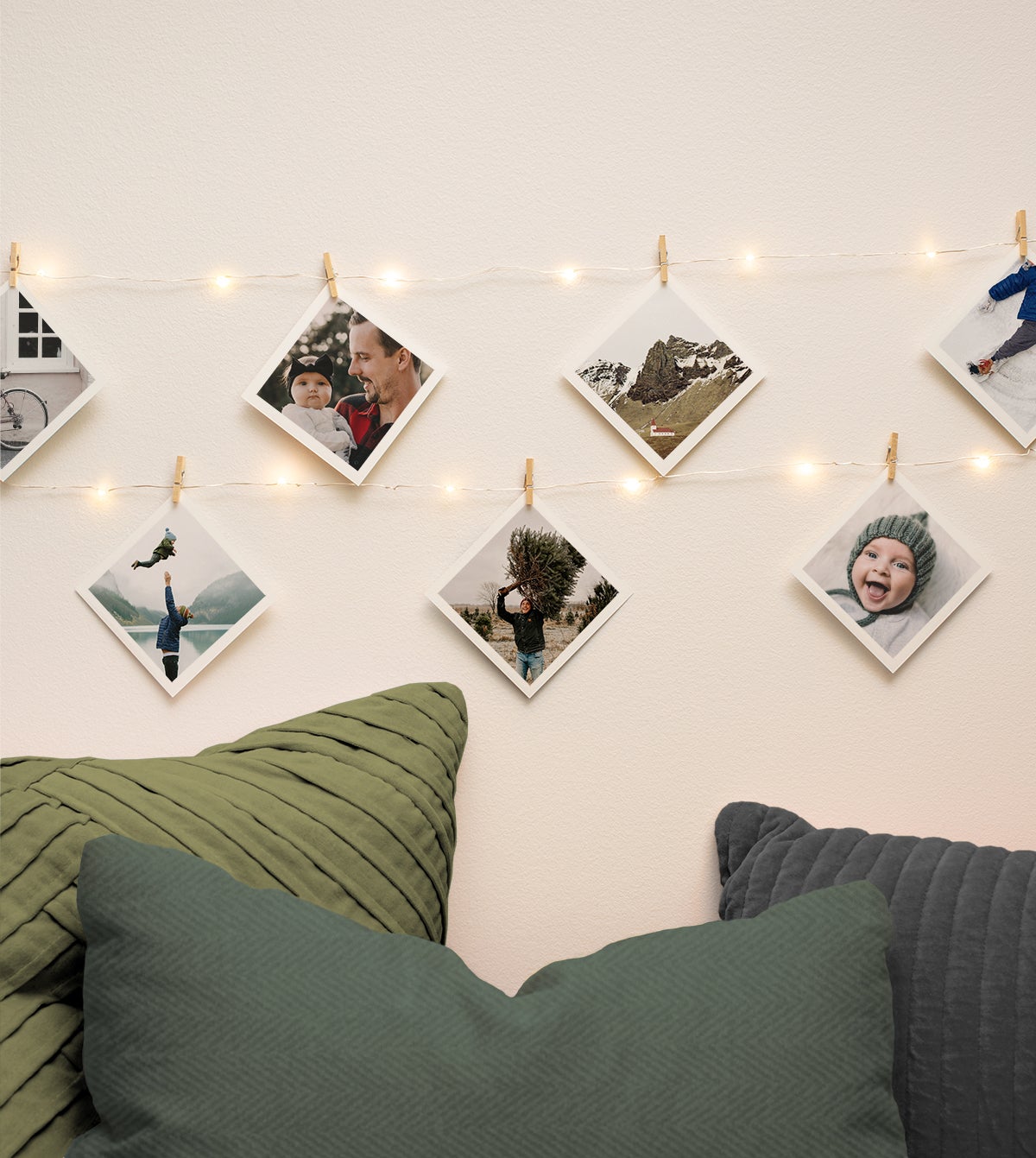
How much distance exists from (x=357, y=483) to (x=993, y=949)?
81 centimetres

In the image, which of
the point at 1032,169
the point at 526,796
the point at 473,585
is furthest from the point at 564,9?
the point at 526,796

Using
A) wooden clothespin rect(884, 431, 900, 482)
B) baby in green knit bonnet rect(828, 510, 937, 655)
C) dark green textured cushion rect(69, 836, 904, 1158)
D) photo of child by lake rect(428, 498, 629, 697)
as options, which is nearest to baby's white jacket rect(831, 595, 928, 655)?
baby in green knit bonnet rect(828, 510, 937, 655)

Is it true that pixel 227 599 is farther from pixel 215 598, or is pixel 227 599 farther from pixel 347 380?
pixel 347 380

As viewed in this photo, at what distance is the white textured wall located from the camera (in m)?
1.00

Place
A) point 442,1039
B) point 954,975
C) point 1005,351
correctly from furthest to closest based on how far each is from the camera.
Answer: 1. point 1005,351
2. point 954,975
3. point 442,1039

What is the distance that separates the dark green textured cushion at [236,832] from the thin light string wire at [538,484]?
245mm

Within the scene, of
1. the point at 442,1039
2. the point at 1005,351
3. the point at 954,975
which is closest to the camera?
the point at 442,1039

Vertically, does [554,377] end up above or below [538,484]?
above

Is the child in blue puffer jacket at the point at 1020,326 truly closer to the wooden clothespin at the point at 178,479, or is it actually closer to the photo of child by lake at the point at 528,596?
the photo of child by lake at the point at 528,596

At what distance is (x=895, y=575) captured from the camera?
994mm

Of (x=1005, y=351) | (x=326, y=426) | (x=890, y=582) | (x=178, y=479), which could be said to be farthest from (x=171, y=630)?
(x=1005, y=351)

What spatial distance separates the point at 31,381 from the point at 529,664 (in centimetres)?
70

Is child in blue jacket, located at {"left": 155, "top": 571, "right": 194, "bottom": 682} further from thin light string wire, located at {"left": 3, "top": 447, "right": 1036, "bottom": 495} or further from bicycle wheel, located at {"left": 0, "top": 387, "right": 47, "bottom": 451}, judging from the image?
bicycle wheel, located at {"left": 0, "top": 387, "right": 47, "bottom": 451}

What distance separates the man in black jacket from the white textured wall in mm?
32
